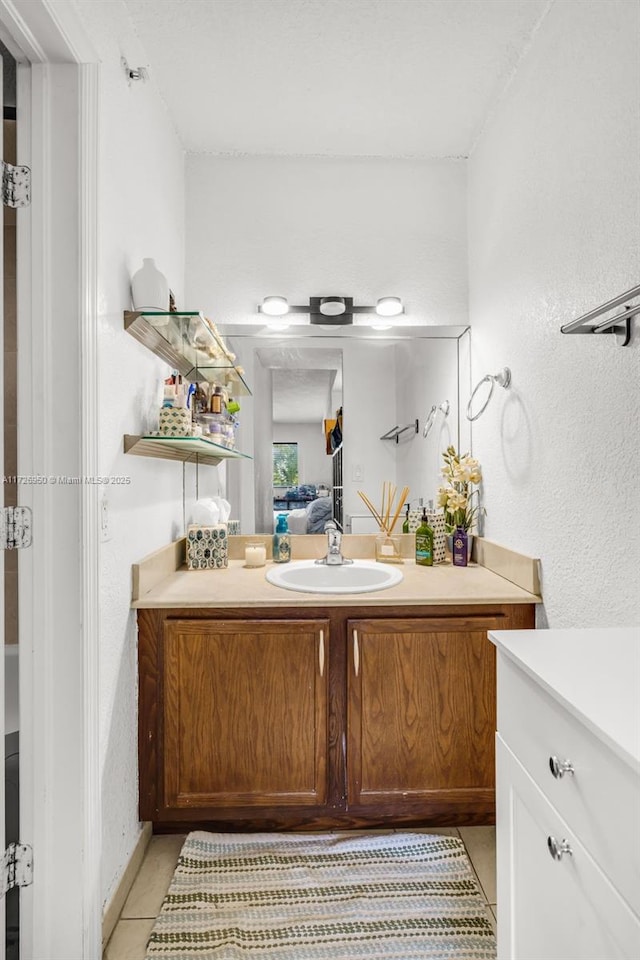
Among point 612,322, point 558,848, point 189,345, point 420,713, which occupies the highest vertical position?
point 189,345

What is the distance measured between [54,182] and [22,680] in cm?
118

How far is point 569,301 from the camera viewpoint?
4.69ft

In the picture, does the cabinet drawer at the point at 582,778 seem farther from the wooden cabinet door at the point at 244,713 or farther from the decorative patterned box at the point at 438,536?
the decorative patterned box at the point at 438,536

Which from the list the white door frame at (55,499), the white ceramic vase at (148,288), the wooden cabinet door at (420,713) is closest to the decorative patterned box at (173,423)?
the white ceramic vase at (148,288)

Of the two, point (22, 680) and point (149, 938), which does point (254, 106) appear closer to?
point (22, 680)

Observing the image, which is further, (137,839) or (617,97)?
(137,839)

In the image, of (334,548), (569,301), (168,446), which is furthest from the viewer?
(334,548)

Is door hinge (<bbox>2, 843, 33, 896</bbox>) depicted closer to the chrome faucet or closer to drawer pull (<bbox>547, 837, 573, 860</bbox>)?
drawer pull (<bbox>547, 837, 573, 860</bbox>)

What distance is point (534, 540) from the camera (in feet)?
5.51

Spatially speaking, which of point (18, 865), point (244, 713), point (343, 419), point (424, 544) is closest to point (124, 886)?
point (18, 865)

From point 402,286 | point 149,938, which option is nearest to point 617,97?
point 402,286

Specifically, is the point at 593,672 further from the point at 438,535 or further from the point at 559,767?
the point at 438,535

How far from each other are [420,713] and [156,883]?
0.92 meters

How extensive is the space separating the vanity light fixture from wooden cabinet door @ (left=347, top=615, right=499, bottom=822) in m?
1.32
